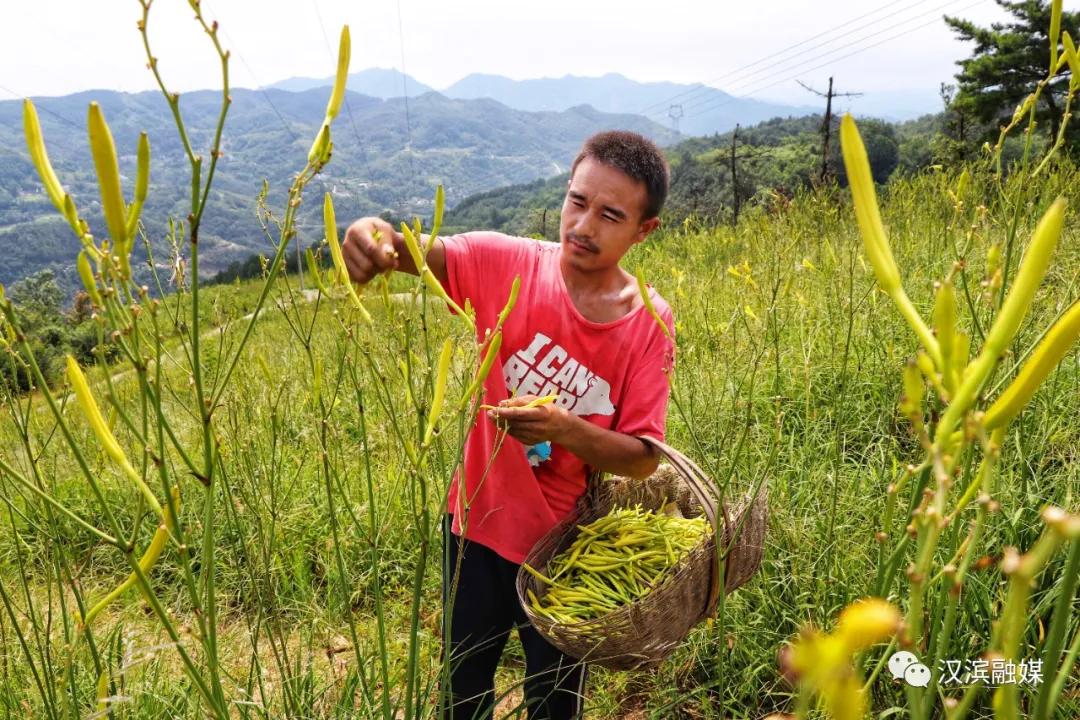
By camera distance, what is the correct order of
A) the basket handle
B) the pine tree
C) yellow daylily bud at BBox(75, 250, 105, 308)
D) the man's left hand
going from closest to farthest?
yellow daylily bud at BBox(75, 250, 105, 308) < the man's left hand < the basket handle < the pine tree

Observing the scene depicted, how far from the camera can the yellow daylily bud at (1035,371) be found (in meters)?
0.33

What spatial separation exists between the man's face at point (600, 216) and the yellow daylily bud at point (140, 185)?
1.24 metres

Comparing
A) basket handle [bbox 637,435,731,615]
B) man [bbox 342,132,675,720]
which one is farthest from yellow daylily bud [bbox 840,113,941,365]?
man [bbox 342,132,675,720]

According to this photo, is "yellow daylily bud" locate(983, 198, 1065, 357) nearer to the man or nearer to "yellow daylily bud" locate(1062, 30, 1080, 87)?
"yellow daylily bud" locate(1062, 30, 1080, 87)

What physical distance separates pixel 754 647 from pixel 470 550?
93 cm

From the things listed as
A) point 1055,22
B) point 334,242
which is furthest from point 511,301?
point 1055,22

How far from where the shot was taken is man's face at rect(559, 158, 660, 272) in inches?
67.9

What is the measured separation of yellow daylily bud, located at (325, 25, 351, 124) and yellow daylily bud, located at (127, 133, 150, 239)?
158mm

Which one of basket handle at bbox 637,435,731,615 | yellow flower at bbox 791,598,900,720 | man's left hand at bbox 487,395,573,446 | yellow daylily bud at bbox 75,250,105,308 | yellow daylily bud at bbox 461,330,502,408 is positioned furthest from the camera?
basket handle at bbox 637,435,731,615

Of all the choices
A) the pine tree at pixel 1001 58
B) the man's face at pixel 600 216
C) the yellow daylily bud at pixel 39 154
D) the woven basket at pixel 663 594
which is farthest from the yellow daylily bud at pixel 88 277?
the pine tree at pixel 1001 58

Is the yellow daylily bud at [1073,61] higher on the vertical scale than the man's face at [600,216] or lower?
higher

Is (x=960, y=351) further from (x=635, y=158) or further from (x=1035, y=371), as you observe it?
(x=635, y=158)

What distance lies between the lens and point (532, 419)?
122 cm

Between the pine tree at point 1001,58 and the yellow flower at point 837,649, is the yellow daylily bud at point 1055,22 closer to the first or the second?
the yellow flower at point 837,649
